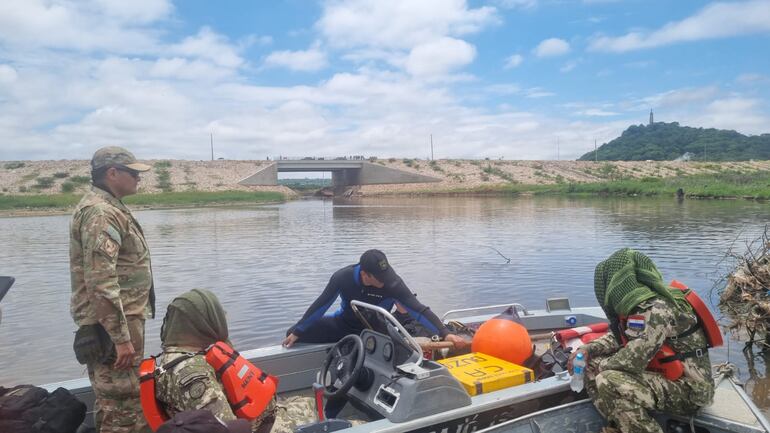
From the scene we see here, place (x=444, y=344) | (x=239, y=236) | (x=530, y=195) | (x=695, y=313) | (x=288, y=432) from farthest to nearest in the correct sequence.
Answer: (x=530, y=195) → (x=239, y=236) → (x=444, y=344) → (x=695, y=313) → (x=288, y=432)

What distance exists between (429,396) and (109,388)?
1760mm

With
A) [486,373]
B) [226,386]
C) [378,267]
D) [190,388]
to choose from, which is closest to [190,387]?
[190,388]

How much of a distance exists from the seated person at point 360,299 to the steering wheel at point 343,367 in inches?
26.7

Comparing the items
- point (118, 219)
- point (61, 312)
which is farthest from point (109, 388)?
point (61, 312)

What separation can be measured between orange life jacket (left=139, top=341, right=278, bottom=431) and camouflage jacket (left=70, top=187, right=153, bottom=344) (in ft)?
1.63

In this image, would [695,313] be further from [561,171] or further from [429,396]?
[561,171]

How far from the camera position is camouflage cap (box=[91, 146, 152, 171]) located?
10.4ft

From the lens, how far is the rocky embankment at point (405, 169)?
1865 inches

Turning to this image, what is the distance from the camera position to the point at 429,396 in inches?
127

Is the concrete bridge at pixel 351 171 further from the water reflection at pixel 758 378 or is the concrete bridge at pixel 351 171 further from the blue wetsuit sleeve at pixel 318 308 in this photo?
the blue wetsuit sleeve at pixel 318 308

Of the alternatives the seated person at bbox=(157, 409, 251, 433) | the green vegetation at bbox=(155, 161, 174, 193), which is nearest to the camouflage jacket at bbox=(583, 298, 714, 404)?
the seated person at bbox=(157, 409, 251, 433)

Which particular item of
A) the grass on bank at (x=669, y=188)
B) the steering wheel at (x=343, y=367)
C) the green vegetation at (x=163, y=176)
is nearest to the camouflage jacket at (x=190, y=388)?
the steering wheel at (x=343, y=367)

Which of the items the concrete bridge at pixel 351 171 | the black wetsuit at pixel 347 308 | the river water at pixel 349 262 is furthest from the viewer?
the concrete bridge at pixel 351 171

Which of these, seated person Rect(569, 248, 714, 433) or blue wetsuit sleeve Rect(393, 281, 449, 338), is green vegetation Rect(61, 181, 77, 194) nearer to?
blue wetsuit sleeve Rect(393, 281, 449, 338)
